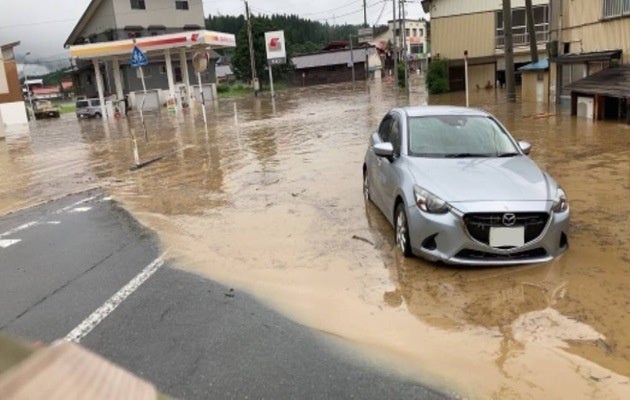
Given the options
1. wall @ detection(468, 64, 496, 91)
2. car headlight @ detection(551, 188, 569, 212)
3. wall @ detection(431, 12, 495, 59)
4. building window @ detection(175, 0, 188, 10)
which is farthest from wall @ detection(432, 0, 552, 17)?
car headlight @ detection(551, 188, 569, 212)

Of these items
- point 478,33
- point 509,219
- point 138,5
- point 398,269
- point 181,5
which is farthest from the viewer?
point 181,5

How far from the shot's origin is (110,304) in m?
5.60

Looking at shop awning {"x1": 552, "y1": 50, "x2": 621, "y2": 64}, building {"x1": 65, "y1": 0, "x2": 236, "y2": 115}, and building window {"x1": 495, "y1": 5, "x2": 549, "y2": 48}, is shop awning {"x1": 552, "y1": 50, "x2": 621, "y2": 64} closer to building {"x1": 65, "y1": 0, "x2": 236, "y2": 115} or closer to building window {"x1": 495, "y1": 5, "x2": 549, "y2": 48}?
building window {"x1": 495, "y1": 5, "x2": 549, "y2": 48}

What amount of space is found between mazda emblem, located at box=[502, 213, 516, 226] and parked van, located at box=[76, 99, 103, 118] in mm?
41214

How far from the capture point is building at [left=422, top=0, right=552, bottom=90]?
123 ft

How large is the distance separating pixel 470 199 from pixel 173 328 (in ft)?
9.81

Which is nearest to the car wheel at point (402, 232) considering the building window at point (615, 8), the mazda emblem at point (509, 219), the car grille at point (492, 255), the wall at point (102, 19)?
the car grille at point (492, 255)

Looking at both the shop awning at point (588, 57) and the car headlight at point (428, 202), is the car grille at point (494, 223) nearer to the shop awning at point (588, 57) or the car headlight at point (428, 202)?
the car headlight at point (428, 202)

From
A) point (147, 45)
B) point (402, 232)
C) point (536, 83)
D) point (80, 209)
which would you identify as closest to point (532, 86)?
point (536, 83)

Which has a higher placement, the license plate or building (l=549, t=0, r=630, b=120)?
building (l=549, t=0, r=630, b=120)

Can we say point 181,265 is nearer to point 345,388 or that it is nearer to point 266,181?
point 345,388

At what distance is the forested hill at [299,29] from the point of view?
357ft

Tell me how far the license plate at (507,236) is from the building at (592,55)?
10.6m

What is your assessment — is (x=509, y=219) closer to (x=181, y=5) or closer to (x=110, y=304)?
(x=110, y=304)
